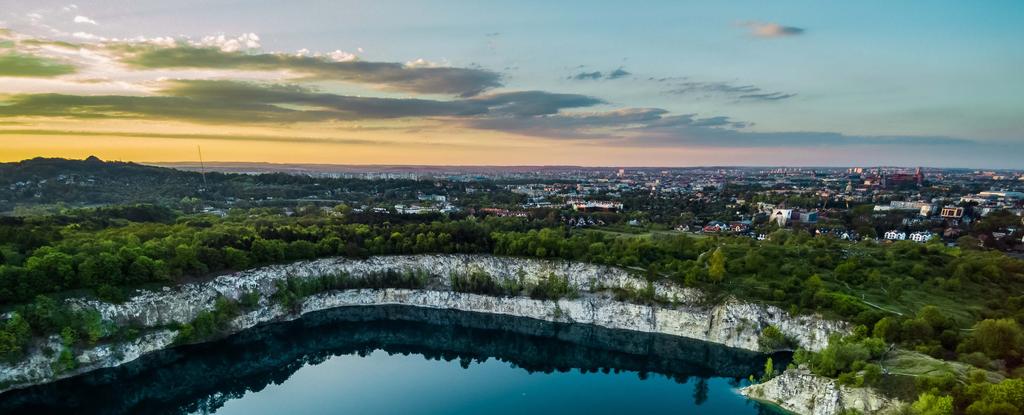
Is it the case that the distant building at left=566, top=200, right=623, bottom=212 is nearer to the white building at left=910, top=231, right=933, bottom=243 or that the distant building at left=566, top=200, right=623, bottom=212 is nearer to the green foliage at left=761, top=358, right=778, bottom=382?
the white building at left=910, top=231, right=933, bottom=243

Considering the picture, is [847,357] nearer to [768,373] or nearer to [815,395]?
[815,395]

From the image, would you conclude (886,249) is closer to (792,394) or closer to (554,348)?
(792,394)

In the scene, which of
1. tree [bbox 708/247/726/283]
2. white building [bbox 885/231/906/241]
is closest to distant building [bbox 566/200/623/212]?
white building [bbox 885/231/906/241]

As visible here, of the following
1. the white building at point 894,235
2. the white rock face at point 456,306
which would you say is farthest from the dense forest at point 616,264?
the white building at point 894,235

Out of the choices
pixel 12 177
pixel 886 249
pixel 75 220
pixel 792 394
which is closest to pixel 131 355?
pixel 75 220

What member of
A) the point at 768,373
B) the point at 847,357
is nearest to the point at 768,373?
the point at 768,373

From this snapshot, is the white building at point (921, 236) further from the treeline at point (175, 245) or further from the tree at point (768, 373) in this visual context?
the treeline at point (175, 245)
